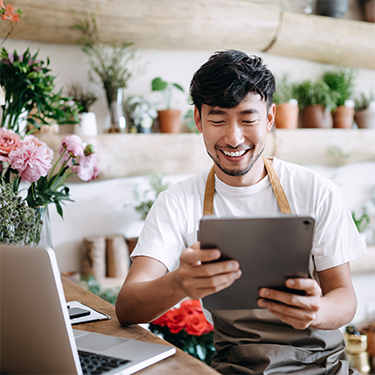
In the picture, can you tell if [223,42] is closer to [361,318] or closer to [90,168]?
[90,168]

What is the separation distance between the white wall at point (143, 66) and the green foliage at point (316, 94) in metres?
0.17

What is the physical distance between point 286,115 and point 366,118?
794 mm

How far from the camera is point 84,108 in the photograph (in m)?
2.48

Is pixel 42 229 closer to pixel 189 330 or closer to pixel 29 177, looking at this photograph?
pixel 29 177

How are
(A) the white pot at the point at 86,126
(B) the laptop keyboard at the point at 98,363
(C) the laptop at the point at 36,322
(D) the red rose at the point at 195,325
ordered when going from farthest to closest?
(A) the white pot at the point at 86,126, (D) the red rose at the point at 195,325, (B) the laptop keyboard at the point at 98,363, (C) the laptop at the point at 36,322

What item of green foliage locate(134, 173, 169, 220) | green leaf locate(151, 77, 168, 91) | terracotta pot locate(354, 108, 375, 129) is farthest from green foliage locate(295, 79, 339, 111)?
green foliage locate(134, 173, 169, 220)

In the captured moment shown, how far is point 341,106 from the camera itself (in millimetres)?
3139

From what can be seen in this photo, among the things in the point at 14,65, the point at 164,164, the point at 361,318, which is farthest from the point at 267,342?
the point at 361,318

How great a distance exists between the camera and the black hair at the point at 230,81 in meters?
1.20

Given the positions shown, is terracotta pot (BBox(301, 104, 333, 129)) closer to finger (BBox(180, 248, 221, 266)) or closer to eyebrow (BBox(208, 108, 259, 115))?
eyebrow (BBox(208, 108, 259, 115))

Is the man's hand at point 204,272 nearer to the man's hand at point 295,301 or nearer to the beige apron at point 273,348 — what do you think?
the man's hand at point 295,301

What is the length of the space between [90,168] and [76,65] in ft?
4.46

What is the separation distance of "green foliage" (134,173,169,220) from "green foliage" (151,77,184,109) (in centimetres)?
51

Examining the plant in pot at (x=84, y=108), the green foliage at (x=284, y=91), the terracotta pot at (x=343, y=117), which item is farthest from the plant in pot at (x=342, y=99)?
the plant in pot at (x=84, y=108)
